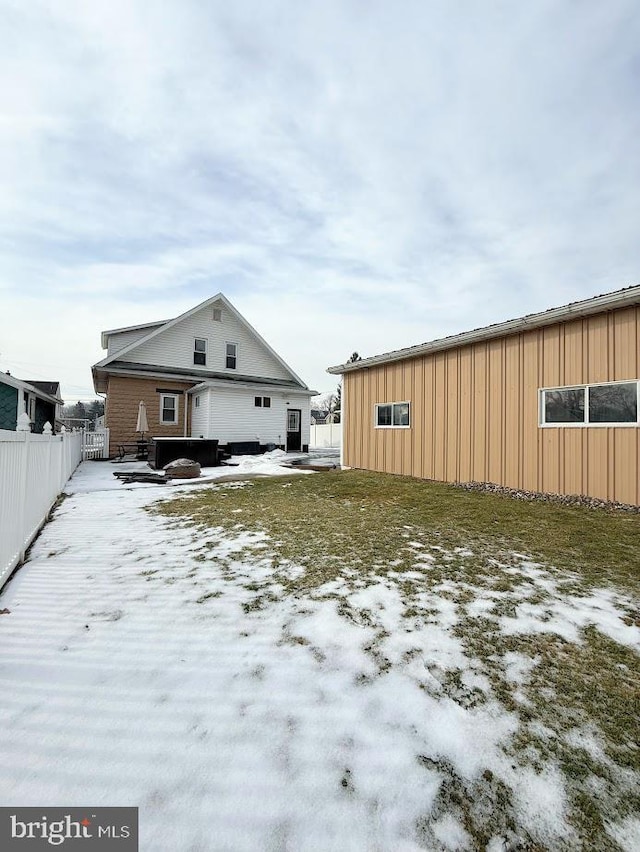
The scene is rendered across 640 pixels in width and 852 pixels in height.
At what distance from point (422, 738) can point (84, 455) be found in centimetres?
1611

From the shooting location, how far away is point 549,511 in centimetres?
559

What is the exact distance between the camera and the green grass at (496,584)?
1321 mm

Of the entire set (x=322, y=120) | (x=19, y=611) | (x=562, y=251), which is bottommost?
(x=19, y=611)

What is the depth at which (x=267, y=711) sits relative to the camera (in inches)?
65.4

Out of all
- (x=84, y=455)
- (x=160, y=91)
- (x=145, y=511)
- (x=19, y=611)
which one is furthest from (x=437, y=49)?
(x=84, y=455)

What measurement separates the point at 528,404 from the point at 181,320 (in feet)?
50.0

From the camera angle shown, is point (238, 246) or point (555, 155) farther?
point (238, 246)

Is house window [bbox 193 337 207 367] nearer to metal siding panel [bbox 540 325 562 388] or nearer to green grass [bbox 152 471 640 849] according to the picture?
green grass [bbox 152 471 640 849]

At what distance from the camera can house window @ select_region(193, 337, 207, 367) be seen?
693 inches

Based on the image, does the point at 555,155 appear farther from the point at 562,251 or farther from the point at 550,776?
the point at 550,776

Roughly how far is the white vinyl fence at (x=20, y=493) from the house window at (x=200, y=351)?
42.9 ft

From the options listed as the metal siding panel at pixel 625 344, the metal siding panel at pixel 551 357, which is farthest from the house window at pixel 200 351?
the metal siding panel at pixel 625 344

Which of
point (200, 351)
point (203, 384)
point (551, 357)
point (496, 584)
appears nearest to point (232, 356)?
point (200, 351)

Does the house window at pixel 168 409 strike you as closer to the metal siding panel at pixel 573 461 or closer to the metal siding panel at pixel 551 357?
the metal siding panel at pixel 551 357
